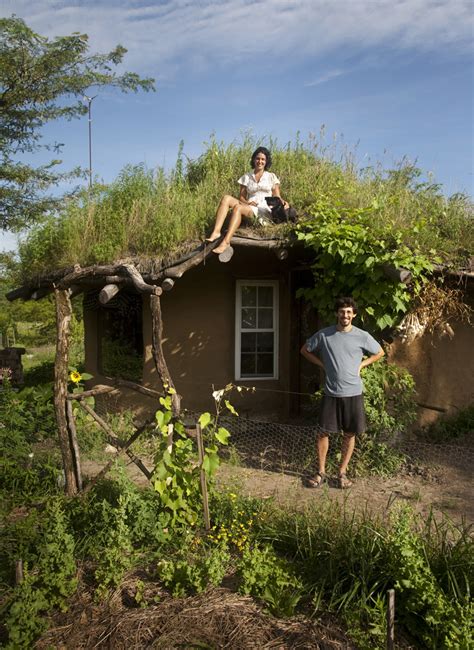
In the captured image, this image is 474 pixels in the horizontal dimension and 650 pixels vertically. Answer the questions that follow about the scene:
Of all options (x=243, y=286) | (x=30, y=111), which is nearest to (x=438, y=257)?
(x=243, y=286)

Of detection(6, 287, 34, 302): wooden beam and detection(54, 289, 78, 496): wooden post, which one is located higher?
detection(6, 287, 34, 302): wooden beam

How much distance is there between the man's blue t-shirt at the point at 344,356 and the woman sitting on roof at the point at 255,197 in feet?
7.13

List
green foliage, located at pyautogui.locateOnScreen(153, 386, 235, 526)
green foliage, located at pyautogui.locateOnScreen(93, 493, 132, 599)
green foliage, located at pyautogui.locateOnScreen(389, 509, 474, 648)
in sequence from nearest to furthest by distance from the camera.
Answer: green foliage, located at pyautogui.locateOnScreen(389, 509, 474, 648)
green foliage, located at pyautogui.locateOnScreen(93, 493, 132, 599)
green foliage, located at pyautogui.locateOnScreen(153, 386, 235, 526)

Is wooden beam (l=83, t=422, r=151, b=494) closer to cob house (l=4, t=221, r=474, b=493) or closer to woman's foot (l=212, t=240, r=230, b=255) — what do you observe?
cob house (l=4, t=221, r=474, b=493)

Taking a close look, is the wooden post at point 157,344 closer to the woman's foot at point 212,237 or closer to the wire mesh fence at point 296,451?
the wire mesh fence at point 296,451

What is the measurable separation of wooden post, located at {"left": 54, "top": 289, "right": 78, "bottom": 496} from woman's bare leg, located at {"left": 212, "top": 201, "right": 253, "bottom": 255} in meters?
2.27

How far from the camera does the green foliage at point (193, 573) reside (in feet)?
11.9

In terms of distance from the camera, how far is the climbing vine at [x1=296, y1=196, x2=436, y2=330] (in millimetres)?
6250

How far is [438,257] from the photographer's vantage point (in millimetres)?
6566

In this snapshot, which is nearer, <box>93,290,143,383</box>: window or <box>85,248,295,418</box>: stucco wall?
<box>85,248,295,418</box>: stucco wall

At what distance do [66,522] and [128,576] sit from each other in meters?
0.74

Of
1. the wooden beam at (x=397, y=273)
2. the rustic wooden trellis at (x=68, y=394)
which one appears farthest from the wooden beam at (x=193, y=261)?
the wooden beam at (x=397, y=273)

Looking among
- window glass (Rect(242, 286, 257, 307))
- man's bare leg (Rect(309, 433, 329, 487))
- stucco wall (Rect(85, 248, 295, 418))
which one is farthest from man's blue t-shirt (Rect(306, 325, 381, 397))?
window glass (Rect(242, 286, 257, 307))

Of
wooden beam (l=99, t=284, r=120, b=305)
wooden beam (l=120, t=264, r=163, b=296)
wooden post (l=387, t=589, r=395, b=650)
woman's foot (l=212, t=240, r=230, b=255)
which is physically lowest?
wooden post (l=387, t=589, r=395, b=650)
